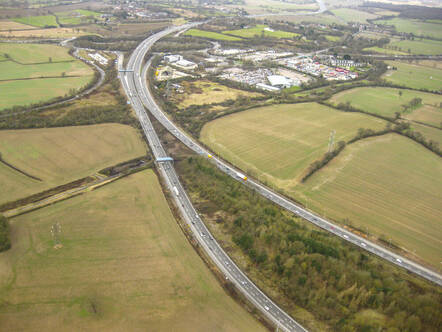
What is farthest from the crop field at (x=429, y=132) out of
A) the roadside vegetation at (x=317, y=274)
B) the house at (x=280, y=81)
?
the roadside vegetation at (x=317, y=274)

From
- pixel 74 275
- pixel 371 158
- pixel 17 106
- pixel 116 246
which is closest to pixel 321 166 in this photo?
pixel 371 158

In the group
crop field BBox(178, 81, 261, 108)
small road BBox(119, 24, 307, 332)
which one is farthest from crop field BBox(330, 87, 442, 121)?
small road BBox(119, 24, 307, 332)

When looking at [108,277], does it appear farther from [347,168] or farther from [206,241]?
[347,168]

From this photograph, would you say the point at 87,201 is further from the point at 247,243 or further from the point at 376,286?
the point at 376,286

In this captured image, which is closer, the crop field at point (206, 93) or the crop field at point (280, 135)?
the crop field at point (280, 135)

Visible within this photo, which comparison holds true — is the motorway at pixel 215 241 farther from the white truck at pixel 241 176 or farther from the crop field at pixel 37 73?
the crop field at pixel 37 73

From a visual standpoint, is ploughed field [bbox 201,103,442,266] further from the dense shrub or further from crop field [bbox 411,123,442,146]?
the dense shrub
